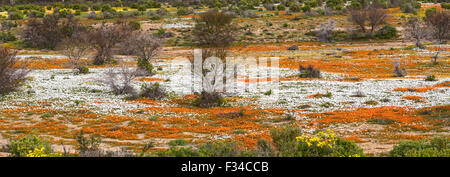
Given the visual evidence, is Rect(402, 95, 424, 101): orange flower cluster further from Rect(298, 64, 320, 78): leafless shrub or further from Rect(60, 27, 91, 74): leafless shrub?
Rect(60, 27, 91, 74): leafless shrub

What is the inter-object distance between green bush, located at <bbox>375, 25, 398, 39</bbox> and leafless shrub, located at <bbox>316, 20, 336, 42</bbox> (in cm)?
883

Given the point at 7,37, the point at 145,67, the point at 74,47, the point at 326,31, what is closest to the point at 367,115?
the point at 145,67

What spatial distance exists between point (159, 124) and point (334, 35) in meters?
60.0

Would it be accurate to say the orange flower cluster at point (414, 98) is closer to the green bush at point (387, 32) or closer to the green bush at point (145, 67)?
the green bush at point (145, 67)

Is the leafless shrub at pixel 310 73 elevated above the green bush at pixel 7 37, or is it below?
below

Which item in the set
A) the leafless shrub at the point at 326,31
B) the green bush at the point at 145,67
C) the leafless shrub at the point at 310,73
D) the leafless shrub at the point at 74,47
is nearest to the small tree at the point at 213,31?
the leafless shrub at the point at 326,31

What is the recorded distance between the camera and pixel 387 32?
71.3 m

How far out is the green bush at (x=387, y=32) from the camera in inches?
2783

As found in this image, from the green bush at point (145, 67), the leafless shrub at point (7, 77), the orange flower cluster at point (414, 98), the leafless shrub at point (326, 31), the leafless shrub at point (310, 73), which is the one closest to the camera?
the orange flower cluster at point (414, 98)

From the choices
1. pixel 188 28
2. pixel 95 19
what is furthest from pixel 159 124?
pixel 95 19

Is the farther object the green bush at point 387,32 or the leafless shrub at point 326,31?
the green bush at point 387,32

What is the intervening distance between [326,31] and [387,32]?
40.1 ft

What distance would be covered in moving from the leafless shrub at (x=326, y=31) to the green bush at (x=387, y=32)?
8.83 meters
